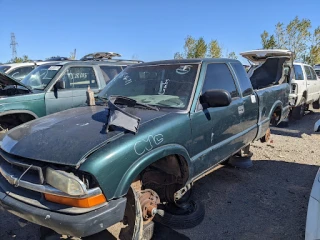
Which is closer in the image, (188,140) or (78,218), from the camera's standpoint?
(78,218)

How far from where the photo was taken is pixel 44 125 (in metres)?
2.89

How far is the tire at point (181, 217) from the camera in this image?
Answer: 128 inches

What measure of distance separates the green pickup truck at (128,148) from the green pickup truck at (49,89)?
2538 millimetres

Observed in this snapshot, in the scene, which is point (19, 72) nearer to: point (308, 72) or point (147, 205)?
point (147, 205)

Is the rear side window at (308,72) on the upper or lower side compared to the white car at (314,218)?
upper

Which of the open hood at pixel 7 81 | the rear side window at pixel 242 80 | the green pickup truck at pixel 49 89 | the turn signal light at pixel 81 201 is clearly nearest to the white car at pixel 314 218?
the turn signal light at pixel 81 201

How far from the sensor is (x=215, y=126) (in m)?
3.39

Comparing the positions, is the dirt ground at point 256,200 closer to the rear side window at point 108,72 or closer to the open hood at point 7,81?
the open hood at point 7,81

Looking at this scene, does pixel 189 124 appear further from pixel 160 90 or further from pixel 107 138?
pixel 107 138

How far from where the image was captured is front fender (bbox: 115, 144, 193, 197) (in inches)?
89.1

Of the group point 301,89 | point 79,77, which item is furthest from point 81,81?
point 301,89

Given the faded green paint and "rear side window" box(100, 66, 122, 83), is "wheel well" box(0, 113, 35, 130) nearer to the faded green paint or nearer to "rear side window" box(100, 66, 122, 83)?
"rear side window" box(100, 66, 122, 83)

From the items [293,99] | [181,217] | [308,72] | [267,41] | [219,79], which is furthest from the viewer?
[267,41]

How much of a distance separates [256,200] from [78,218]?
8.77 ft
